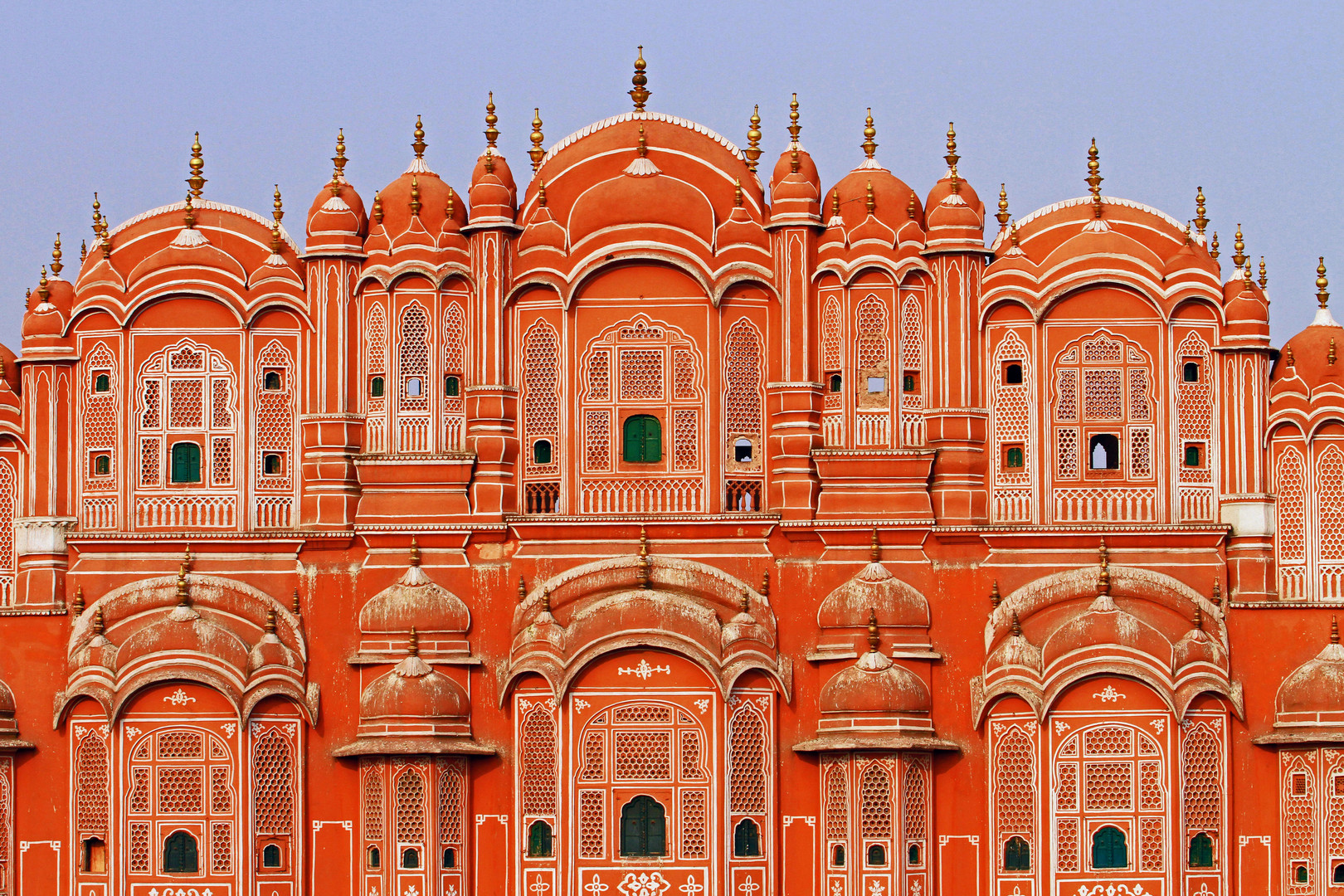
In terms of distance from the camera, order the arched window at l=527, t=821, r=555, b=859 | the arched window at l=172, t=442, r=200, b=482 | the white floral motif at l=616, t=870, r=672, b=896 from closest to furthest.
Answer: the white floral motif at l=616, t=870, r=672, b=896 < the arched window at l=527, t=821, r=555, b=859 < the arched window at l=172, t=442, r=200, b=482

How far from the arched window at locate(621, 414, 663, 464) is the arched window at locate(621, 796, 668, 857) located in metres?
4.22

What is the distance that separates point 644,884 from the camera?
29.7 m

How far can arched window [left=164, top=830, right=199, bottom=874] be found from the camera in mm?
30297

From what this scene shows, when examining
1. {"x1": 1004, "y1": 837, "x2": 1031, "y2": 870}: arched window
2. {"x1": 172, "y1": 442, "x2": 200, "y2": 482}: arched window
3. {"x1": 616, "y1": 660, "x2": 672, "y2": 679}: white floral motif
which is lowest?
{"x1": 1004, "y1": 837, "x2": 1031, "y2": 870}: arched window

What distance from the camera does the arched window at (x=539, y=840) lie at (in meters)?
29.9

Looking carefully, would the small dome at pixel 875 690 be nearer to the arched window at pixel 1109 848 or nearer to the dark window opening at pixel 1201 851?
the arched window at pixel 1109 848

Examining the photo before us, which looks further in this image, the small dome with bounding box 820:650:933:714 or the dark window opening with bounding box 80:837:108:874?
the dark window opening with bounding box 80:837:108:874

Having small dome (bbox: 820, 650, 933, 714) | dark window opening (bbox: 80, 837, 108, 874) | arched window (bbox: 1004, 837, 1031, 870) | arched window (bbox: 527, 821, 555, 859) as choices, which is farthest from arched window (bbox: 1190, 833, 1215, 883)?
dark window opening (bbox: 80, 837, 108, 874)

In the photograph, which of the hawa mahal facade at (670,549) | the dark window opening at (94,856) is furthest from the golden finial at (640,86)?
the dark window opening at (94,856)

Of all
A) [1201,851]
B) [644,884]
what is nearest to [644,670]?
[644,884]

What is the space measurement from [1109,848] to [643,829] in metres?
5.43

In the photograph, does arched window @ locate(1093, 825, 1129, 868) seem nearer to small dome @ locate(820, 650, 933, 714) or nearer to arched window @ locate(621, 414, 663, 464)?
small dome @ locate(820, 650, 933, 714)

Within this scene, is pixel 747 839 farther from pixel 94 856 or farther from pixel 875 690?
pixel 94 856

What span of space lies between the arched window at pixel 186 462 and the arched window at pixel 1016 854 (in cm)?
1091
